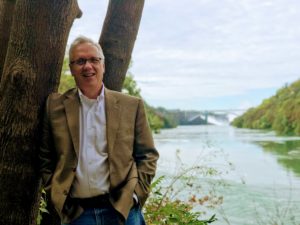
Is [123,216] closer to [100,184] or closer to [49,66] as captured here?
[100,184]

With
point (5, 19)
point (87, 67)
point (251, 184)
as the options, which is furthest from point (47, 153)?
point (251, 184)

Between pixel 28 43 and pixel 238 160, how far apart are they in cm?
1740

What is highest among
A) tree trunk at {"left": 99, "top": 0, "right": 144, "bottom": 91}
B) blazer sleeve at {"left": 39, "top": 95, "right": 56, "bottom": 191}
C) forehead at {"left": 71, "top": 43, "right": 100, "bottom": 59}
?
tree trunk at {"left": 99, "top": 0, "right": 144, "bottom": 91}

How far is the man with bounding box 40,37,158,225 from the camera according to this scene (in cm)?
216

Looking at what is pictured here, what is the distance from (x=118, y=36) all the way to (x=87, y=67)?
104cm

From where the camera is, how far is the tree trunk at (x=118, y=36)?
10.6 ft

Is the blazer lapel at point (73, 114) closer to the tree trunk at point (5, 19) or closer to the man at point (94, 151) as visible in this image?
the man at point (94, 151)

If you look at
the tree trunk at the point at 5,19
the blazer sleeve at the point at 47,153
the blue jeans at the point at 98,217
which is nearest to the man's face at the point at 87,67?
the blazer sleeve at the point at 47,153

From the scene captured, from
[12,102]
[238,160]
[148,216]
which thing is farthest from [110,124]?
[238,160]

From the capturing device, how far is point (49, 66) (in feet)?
8.36

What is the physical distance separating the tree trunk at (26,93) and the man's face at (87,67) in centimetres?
30

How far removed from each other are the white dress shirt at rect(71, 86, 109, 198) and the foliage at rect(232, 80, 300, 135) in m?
34.6

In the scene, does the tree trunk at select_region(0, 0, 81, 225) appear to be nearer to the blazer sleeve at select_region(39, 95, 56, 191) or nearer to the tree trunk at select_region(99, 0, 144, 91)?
the blazer sleeve at select_region(39, 95, 56, 191)

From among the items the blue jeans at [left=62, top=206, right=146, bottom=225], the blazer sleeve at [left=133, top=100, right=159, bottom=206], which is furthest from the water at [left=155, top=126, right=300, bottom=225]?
the blue jeans at [left=62, top=206, right=146, bottom=225]
